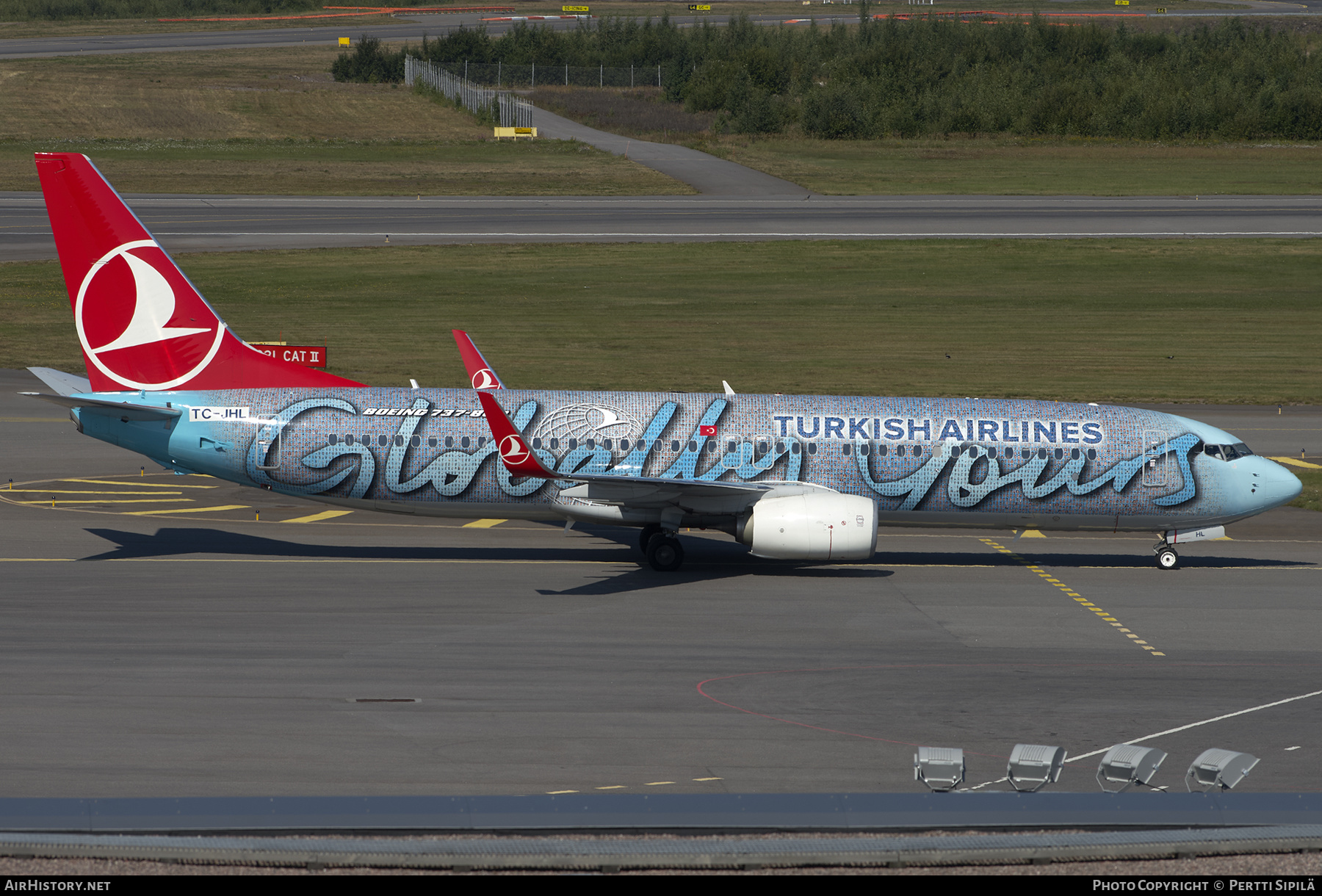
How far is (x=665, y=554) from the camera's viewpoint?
32500 millimetres

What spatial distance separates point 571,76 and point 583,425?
140 meters

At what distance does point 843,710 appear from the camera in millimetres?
22922

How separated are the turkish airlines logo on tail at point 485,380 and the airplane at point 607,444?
1.34m

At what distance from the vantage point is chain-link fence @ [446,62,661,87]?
15912 cm

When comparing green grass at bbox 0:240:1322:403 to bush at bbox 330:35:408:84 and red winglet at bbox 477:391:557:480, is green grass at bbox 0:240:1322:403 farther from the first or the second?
bush at bbox 330:35:408:84

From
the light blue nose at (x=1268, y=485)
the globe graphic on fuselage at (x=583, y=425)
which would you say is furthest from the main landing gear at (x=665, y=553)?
the light blue nose at (x=1268, y=485)

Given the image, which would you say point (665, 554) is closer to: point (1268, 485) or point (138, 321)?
point (138, 321)

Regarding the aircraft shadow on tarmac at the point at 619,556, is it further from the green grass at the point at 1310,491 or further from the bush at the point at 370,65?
the bush at the point at 370,65

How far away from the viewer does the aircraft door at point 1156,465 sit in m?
32.8

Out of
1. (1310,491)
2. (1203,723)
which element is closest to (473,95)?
(1310,491)

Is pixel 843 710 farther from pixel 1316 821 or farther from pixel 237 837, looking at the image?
pixel 237 837

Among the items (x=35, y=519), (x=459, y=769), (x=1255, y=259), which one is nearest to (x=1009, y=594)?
(x=459, y=769)
